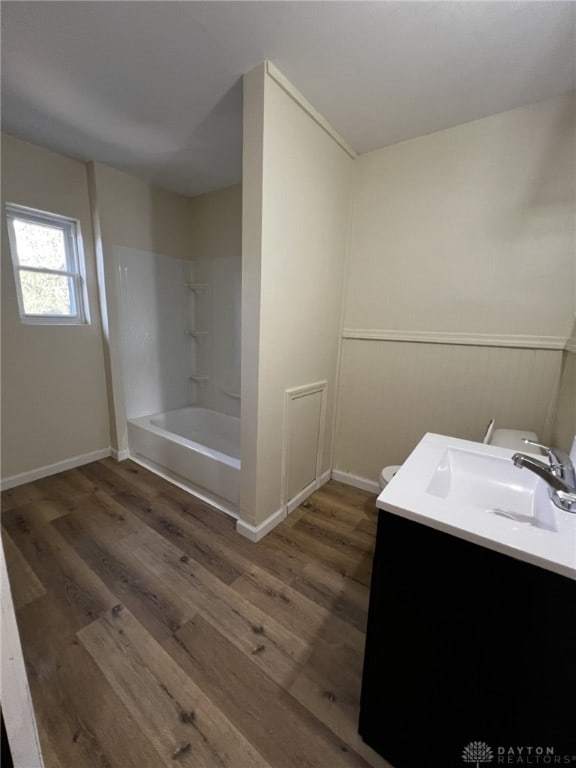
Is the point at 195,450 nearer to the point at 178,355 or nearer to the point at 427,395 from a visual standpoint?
the point at 178,355

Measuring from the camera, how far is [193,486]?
2.28m

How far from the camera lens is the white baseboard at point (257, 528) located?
70.3 inches

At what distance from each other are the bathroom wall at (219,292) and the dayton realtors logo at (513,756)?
8.40 feet

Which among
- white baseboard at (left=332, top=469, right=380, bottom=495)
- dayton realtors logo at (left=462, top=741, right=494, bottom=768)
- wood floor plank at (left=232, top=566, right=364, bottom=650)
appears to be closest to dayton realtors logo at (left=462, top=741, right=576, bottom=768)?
dayton realtors logo at (left=462, top=741, right=494, bottom=768)

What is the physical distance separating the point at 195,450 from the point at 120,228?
6.57 feet

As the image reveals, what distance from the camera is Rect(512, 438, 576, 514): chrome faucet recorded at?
0.75 metres

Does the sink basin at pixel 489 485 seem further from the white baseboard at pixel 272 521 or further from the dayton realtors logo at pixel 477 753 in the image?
the white baseboard at pixel 272 521

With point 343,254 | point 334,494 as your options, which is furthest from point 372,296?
point 334,494

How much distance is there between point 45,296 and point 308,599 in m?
2.81

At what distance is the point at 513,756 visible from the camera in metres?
0.68

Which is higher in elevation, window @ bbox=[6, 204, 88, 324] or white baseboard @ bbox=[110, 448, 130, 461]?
window @ bbox=[6, 204, 88, 324]

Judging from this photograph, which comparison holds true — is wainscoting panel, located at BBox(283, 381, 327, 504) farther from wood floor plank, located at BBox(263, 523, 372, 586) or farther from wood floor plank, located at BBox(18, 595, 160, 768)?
wood floor plank, located at BBox(18, 595, 160, 768)

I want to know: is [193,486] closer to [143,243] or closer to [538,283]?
[143,243]

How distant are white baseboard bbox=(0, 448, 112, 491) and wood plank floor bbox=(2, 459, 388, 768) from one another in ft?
0.74
